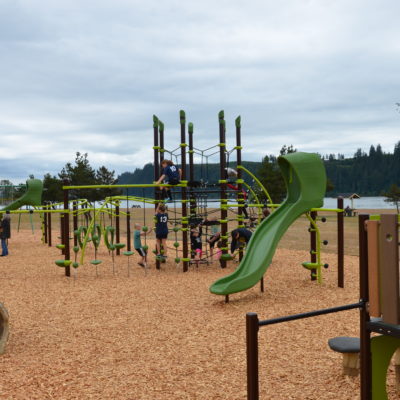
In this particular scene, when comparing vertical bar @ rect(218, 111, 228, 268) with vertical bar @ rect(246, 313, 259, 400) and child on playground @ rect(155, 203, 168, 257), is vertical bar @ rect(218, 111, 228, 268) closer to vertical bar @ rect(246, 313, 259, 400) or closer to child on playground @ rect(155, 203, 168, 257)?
child on playground @ rect(155, 203, 168, 257)

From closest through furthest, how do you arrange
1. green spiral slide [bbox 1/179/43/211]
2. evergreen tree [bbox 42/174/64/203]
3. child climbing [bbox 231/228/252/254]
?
child climbing [bbox 231/228/252/254] → green spiral slide [bbox 1/179/43/211] → evergreen tree [bbox 42/174/64/203]

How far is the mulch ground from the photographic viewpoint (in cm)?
447

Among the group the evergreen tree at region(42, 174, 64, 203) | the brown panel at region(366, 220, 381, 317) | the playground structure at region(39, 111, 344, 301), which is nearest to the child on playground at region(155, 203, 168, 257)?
the playground structure at region(39, 111, 344, 301)

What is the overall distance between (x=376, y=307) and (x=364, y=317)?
4.4 inches

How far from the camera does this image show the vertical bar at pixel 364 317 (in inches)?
124

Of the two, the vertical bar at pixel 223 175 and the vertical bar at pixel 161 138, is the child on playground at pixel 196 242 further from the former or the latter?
the vertical bar at pixel 161 138

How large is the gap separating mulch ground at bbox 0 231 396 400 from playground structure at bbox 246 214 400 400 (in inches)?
39.4

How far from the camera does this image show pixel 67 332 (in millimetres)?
6496

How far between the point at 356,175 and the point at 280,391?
17262cm

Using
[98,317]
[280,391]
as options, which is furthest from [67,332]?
[280,391]

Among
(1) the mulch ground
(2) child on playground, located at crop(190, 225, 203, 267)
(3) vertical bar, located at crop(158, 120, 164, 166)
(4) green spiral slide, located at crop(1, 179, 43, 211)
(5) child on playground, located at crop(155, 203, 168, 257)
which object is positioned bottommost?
(1) the mulch ground

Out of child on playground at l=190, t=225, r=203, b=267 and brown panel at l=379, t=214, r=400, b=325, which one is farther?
child on playground at l=190, t=225, r=203, b=267

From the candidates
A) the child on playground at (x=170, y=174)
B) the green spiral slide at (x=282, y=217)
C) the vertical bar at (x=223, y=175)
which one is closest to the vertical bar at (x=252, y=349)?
the green spiral slide at (x=282, y=217)

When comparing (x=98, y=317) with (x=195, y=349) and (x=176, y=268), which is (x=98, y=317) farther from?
(x=176, y=268)
